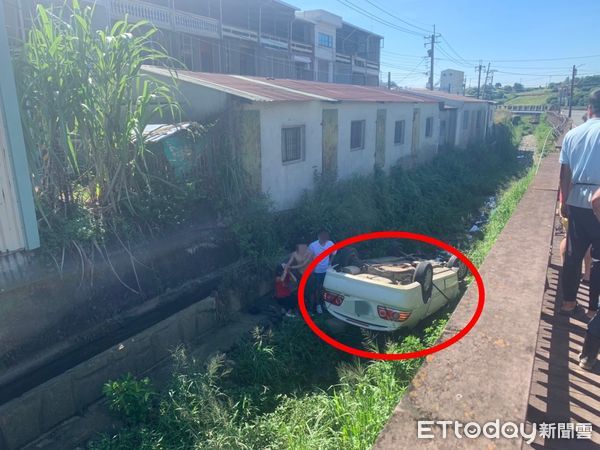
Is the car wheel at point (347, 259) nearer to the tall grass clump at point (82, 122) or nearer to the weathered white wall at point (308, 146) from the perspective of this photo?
the weathered white wall at point (308, 146)

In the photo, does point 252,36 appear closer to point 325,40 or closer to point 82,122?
point 325,40

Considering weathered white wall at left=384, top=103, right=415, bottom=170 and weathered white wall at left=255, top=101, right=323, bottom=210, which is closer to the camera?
weathered white wall at left=255, top=101, right=323, bottom=210

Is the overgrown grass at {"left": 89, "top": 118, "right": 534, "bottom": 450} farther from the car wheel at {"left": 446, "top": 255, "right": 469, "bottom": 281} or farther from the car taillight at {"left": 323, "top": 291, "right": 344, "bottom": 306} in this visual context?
the car wheel at {"left": 446, "top": 255, "right": 469, "bottom": 281}

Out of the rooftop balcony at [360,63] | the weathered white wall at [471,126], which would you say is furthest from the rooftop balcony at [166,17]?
the rooftop balcony at [360,63]

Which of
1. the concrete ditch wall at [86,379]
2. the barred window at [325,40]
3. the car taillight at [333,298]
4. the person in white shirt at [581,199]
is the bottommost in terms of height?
the concrete ditch wall at [86,379]

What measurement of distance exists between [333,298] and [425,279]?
118 cm

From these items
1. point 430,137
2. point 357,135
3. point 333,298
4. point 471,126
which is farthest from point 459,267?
point 471,126

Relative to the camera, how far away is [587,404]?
2588 mm

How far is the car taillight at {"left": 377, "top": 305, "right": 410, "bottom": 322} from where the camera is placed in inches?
199

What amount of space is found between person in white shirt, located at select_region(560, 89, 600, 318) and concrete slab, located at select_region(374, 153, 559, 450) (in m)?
0.47

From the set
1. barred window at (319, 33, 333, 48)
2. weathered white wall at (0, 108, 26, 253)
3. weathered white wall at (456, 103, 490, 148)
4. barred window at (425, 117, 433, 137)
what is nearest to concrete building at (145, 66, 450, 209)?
barred window at (425, 117, 433, 137)

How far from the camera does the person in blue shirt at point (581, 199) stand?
126 inches

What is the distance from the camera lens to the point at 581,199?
10.5 ft

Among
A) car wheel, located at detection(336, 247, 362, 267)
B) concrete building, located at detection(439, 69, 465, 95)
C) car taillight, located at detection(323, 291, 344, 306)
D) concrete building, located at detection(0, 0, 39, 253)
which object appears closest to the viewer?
concrete building, located at detection(0, 0, 39, 253)
